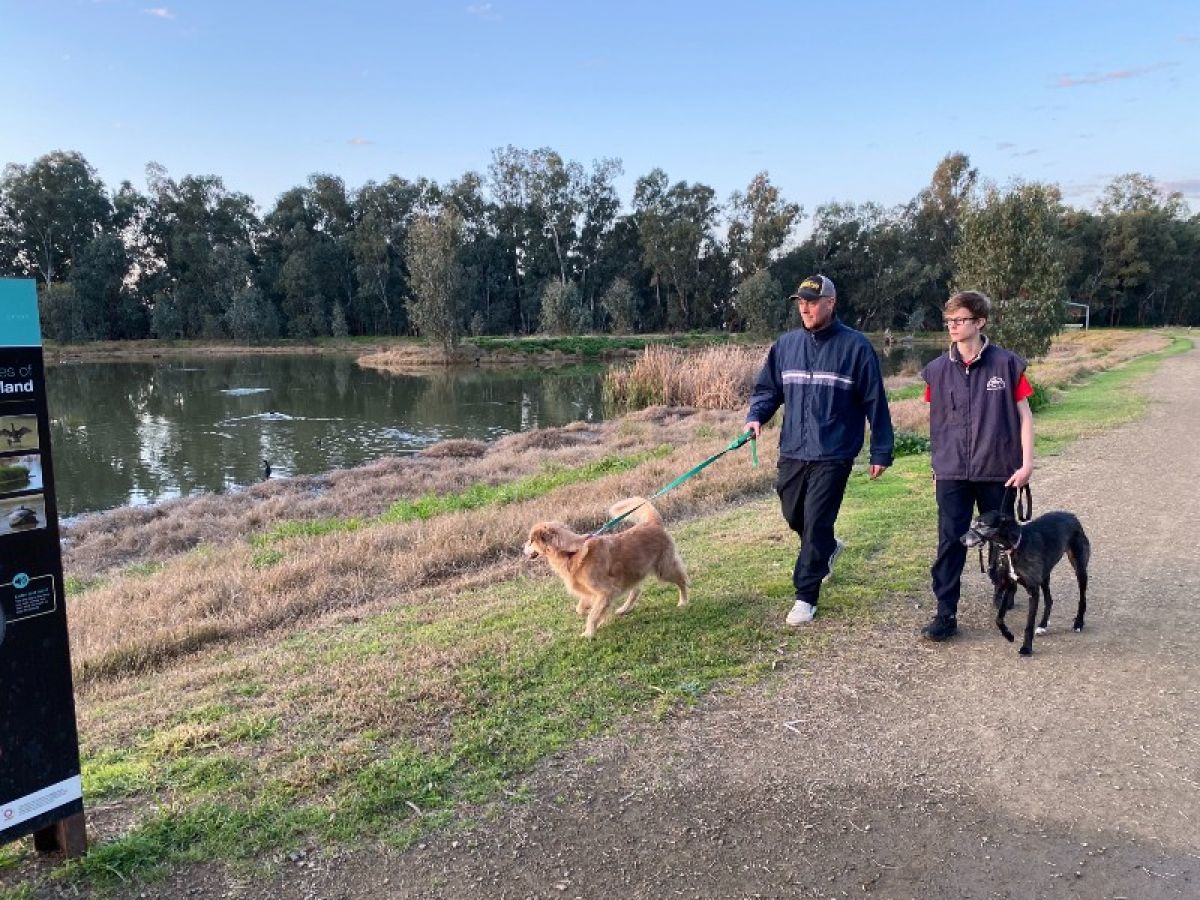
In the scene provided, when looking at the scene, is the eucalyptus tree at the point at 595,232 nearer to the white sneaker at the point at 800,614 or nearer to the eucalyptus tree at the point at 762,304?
the eucalyptus tree at the point at 762,304

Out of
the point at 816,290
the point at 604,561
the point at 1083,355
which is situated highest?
the point at 816,290

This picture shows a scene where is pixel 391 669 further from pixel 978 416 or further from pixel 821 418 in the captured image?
pixel 978 416

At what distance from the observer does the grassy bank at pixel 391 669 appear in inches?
129

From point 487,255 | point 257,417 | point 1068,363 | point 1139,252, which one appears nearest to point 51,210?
point 487,255

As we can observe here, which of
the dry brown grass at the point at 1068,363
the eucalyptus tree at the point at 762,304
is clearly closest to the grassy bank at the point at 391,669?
the dry brown grass at the point at 1068,363

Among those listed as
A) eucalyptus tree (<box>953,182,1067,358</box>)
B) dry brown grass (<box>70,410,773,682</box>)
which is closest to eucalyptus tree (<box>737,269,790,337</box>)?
eucalyptus tree (<box>953,182,1067,358</box>)

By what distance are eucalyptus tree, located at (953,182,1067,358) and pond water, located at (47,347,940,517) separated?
13122 millimetres

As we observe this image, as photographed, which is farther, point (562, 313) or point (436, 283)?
point (562, 313)

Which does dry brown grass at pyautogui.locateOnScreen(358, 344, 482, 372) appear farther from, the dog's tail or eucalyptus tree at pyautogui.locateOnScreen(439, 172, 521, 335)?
the dog's tail

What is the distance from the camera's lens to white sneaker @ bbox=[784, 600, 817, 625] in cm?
526

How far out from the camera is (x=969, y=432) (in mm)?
4797

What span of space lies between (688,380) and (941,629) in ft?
68.9

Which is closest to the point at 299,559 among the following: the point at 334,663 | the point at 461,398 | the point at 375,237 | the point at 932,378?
the point at 334,663

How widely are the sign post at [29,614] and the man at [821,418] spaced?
4191mm
